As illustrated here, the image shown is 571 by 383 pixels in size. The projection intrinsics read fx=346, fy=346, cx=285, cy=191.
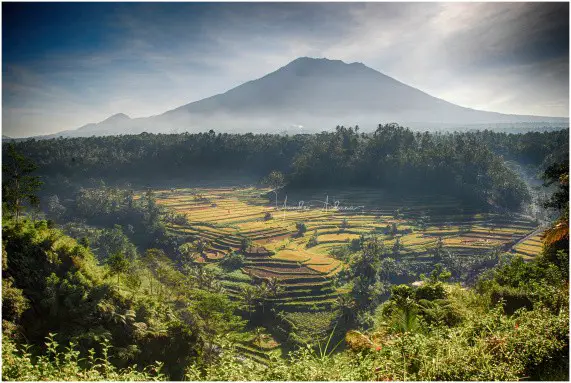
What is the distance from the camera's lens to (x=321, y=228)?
26078 millimetres

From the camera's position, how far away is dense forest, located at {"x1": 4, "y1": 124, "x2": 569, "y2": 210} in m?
34.4

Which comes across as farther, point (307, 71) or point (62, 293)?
point (307, 71)

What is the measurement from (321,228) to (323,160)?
16000mm

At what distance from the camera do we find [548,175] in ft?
25.7

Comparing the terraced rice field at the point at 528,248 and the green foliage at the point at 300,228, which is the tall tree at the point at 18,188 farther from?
the terraced rice field at the point at 528,248

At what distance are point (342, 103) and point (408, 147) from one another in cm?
11194

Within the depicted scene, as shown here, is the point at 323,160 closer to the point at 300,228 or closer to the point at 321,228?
the point at 321,228

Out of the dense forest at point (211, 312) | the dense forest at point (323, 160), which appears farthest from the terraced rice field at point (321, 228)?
the dense forest at point (323, 160)

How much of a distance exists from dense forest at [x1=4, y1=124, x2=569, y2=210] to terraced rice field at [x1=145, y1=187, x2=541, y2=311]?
3.01 meters

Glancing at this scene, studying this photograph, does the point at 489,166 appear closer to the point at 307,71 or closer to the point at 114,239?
the point at 114,239

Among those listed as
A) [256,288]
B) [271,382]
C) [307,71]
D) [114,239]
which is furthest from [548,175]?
[307,71]

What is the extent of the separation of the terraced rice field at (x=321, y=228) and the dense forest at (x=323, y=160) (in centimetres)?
301

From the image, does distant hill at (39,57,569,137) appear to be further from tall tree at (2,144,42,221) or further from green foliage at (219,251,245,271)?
tall tree at (2,144,42,221)

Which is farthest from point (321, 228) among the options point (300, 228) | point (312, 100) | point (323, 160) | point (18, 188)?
point (312, 100)
